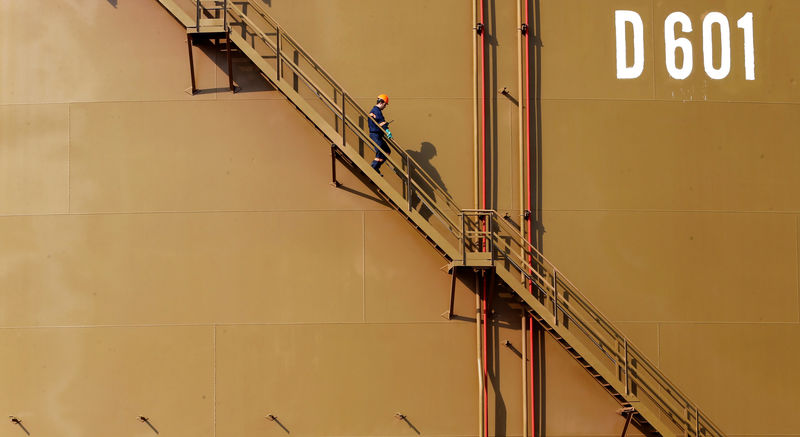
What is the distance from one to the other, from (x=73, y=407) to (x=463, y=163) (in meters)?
6.89

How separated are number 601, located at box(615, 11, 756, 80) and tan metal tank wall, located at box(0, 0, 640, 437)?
104 inches

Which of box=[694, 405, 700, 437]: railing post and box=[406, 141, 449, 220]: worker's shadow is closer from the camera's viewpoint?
box=[694, 405, 700, 437]: railing post

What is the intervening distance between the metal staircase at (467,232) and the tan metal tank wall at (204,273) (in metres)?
0.39

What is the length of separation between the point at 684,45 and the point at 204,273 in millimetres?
8180

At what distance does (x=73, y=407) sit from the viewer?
1089 centimetres

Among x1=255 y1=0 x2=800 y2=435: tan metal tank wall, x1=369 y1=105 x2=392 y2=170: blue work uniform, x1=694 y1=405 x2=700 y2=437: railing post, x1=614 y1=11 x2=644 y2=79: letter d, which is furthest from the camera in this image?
x1=614 y1=11 x2=644 y2=79: letter d

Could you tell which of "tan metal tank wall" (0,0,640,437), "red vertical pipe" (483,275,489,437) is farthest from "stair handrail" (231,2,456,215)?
"red vertical pipe" (483,275,489,437)

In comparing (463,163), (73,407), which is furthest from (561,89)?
(73,407)

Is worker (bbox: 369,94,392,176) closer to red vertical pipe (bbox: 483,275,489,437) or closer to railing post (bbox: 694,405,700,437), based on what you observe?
red vertical pipe (bbox: 483,275,489,437)

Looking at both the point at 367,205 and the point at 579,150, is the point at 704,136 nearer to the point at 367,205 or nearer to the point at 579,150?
the point at 579,150

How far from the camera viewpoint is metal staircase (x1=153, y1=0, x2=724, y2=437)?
34.5 ft

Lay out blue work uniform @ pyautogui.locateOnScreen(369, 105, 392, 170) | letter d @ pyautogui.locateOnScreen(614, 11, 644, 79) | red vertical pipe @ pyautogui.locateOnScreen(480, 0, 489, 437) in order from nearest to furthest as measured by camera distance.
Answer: blue work uniform @ pyautogui.locateOnScreen(369, 105, 392, 170)
red vertical pipe @ pyautogui.locateOnScreen(480, 0, 489, 437)
letter d @ pyautogui.locateOnScreen(614, 11, 644, 79)

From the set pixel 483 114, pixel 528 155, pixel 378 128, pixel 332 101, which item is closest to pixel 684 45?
pixel 528 155

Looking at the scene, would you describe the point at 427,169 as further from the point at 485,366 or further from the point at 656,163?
the point at 656,163
